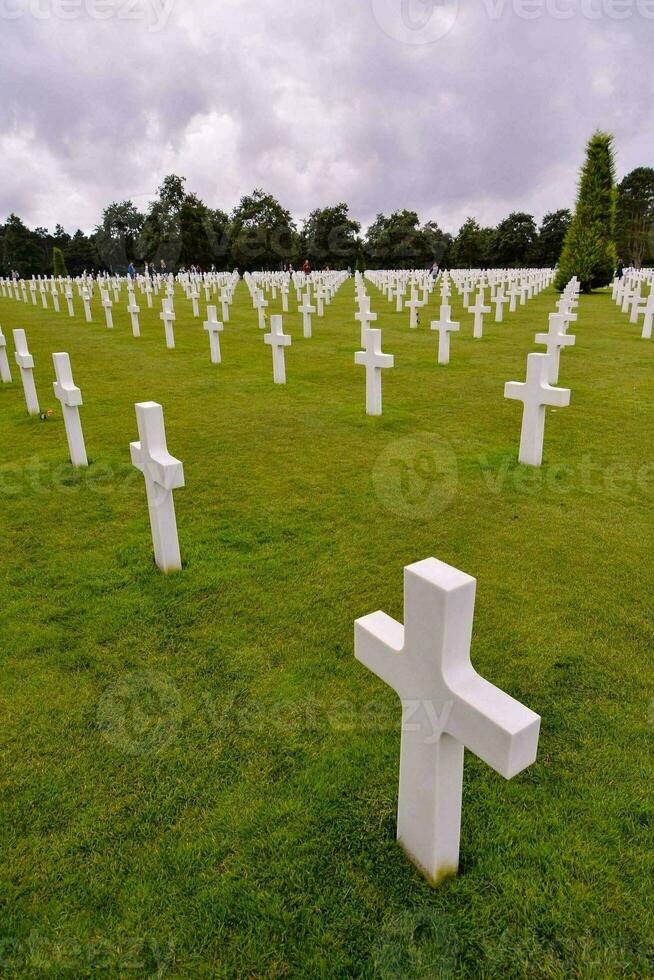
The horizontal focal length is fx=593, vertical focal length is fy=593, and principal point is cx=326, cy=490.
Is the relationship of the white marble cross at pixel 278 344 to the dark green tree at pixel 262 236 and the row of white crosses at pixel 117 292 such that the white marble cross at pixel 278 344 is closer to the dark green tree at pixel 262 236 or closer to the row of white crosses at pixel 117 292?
the row of white crosses at pixel 117 292

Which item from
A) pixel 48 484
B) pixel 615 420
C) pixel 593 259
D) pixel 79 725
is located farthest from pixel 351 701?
pixel 593 259

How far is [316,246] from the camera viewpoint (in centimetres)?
5975

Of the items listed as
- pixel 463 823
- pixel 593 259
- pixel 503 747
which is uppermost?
pixel 593 259

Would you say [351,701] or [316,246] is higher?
[316,246]

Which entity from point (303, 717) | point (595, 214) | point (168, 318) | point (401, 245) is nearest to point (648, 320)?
point (168, 318)

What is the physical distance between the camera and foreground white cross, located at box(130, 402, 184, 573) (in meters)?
3.43

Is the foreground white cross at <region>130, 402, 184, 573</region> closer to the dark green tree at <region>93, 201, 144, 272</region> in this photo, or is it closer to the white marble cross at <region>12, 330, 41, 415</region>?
the white marble cross at <region>12, 330, 41, 415</region>

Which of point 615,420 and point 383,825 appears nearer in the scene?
point 383,825

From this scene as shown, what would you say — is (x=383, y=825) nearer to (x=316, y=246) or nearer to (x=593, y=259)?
(x=593, y=259)

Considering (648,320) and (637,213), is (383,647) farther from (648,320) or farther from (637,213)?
(637,213)

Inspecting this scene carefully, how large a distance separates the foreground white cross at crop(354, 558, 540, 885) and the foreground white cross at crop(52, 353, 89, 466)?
4238mm

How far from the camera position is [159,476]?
3467 mm

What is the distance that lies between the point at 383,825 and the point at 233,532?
2.56 meters

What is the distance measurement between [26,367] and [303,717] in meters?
6.02
